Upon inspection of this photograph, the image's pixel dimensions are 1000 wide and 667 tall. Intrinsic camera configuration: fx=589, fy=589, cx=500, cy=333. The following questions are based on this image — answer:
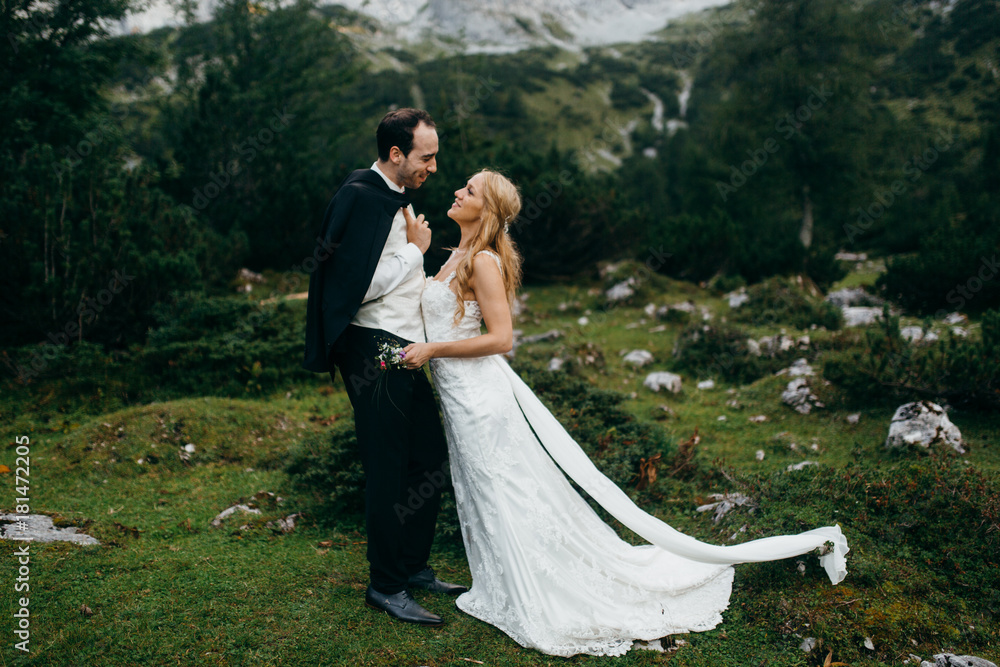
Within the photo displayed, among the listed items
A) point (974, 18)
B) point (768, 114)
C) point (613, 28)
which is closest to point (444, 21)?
point (613, 28)

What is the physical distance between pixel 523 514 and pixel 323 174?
539 inches

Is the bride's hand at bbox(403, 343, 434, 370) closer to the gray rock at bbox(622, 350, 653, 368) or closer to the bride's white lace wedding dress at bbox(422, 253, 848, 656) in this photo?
the bride's white lace wedding dress at bbox(422, 253, 848, 656)

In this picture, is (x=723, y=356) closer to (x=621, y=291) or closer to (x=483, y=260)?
(x=621, y=291)

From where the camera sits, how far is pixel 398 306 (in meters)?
3.00

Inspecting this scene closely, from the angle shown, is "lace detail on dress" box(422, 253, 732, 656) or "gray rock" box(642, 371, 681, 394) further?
"gray rock" box(642, 371, 681, 394)

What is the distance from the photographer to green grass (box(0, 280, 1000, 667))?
2779 millimetres

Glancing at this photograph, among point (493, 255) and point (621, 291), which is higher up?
point (493, 255)

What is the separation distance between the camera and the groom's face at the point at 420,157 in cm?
294

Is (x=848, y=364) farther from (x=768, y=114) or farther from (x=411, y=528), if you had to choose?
(x=768, y=114)
